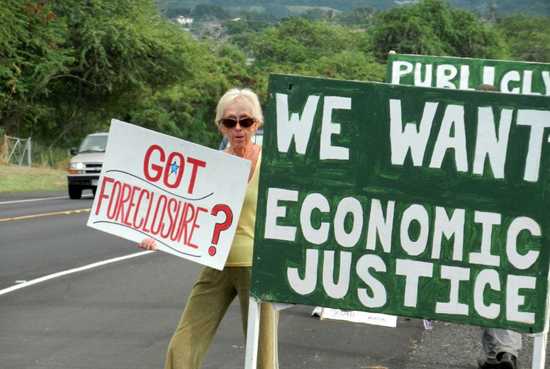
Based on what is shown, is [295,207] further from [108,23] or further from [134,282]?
[108,23]

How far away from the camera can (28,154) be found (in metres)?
45.5

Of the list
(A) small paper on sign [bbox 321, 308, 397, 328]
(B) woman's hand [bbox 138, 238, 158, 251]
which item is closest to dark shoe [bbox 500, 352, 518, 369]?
(A) small paper on sign [bbox 321, 308, 397, 328]

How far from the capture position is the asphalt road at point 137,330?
8211mm

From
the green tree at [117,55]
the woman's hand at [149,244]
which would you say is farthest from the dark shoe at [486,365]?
the green tree at [117,55]

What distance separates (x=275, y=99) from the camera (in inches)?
206

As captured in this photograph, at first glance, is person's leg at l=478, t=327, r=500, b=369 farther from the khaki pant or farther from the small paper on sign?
the khaki pant

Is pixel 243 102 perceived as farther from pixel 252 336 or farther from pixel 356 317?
pixel 356 317

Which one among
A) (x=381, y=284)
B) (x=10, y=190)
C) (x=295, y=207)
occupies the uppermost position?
(x=295, y=207)

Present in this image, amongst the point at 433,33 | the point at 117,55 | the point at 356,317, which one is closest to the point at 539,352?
the point at 356,317

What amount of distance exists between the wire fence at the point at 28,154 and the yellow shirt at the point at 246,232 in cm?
3809

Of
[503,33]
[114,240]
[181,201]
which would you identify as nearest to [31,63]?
[114,240]

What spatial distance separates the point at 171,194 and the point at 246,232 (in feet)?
Answer: 1.42

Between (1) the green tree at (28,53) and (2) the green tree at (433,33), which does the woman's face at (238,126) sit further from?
(2) the green tree at (433,33)

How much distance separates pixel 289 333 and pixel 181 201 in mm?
3991
